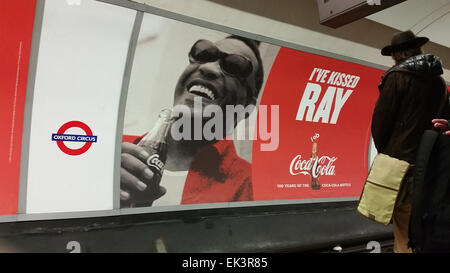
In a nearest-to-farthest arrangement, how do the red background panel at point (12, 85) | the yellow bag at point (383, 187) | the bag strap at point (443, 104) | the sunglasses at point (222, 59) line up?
the yellow bag at point (383, 187) < the bag strap at point (443, 104) < the red background panel at point (12, 85) < the sunglasses at point (222, 59)

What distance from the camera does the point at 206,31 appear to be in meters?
3.57

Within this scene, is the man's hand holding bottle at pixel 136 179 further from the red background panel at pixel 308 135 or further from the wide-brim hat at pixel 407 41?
the wide-brim hat at pixel 407 41

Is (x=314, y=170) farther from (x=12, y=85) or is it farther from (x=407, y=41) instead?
(x=12, y=85)

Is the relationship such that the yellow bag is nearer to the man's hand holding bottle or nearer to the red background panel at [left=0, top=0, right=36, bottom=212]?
the man's hand holding bottle

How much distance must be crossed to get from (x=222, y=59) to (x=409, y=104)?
213 centimetres

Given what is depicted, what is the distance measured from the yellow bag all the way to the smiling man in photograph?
6.43 ft

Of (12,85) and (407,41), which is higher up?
(407,41)

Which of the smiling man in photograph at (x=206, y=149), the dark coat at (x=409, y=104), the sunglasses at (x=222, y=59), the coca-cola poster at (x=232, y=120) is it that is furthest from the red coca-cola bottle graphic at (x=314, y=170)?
the dark coat at (x=409, y=104)

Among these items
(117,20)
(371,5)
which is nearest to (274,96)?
(371,5)

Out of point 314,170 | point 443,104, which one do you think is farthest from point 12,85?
point 314,170

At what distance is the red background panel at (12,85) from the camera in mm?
2691

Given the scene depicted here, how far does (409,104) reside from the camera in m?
2.18

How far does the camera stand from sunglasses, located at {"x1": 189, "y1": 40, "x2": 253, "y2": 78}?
3625mm

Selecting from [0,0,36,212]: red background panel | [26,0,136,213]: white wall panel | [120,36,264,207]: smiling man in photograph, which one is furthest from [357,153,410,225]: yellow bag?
[0,0,36,212]: red background panel
